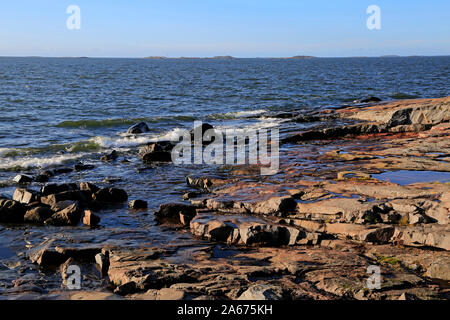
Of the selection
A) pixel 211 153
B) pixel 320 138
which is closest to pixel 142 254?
pixel 211 153

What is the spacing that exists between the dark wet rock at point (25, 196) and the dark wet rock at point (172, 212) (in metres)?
4.22

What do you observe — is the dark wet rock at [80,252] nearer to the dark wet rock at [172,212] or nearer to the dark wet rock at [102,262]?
the dark wet rock at [102,262]

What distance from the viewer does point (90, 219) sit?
Result: 1185cm

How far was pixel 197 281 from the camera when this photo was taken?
766cm

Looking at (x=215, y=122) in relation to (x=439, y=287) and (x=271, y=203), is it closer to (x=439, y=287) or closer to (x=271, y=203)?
(x=271, y=203)

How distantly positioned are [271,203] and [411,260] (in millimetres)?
3960

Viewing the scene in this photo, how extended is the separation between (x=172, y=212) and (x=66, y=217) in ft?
9.46

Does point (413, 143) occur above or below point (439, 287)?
above

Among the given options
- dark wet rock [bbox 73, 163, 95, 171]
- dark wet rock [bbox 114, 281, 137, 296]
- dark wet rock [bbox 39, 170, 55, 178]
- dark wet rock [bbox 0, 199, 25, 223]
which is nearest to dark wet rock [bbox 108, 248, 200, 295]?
dark wet rock [bbox 114, 281, 137, 296]

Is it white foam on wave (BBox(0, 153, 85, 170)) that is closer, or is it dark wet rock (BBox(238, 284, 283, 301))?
dark wet rock (BBox(238, 284, 283, 301))

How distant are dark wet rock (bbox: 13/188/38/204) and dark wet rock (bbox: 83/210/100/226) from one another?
8.10 ft

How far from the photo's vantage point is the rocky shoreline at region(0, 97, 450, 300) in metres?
7.36

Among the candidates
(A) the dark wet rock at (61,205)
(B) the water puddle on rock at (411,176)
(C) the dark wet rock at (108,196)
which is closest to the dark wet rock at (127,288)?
(A) the dark wet rock at (61,205)

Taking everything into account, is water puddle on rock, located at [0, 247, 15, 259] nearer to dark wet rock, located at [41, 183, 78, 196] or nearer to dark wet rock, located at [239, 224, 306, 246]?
dark wet rock, located at [41, 183, 78, 196]
